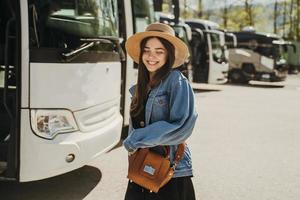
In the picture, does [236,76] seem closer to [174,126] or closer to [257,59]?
[257,59]

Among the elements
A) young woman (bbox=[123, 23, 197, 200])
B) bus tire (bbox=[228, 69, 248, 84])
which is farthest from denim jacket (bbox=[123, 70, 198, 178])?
bus tire (bbox=[228, 69, 248, 84])

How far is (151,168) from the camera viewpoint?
3.14 meters

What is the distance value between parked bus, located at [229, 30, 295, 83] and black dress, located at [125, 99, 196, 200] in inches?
805

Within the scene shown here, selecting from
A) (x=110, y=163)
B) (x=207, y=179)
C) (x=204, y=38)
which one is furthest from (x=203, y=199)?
(x=204, y=38)

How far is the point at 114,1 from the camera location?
617cm

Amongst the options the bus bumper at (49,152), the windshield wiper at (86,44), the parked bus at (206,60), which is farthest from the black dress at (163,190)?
the parked bus at (206,60)

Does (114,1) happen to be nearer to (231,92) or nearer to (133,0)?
(133,0)

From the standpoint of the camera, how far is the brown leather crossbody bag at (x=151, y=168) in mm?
3113

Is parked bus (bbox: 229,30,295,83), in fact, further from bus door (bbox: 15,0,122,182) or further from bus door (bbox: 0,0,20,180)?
bus door (bbox: 0,0,20,180)

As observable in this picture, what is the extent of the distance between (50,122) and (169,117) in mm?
1745

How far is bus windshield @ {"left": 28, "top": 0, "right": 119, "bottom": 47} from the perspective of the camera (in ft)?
14.8

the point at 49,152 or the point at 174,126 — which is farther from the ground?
the point at 174,126

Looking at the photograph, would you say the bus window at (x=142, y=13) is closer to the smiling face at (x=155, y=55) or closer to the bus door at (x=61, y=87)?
the bus door at (x=61, y=87)

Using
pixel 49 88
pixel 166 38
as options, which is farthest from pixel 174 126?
pixel 49 88
